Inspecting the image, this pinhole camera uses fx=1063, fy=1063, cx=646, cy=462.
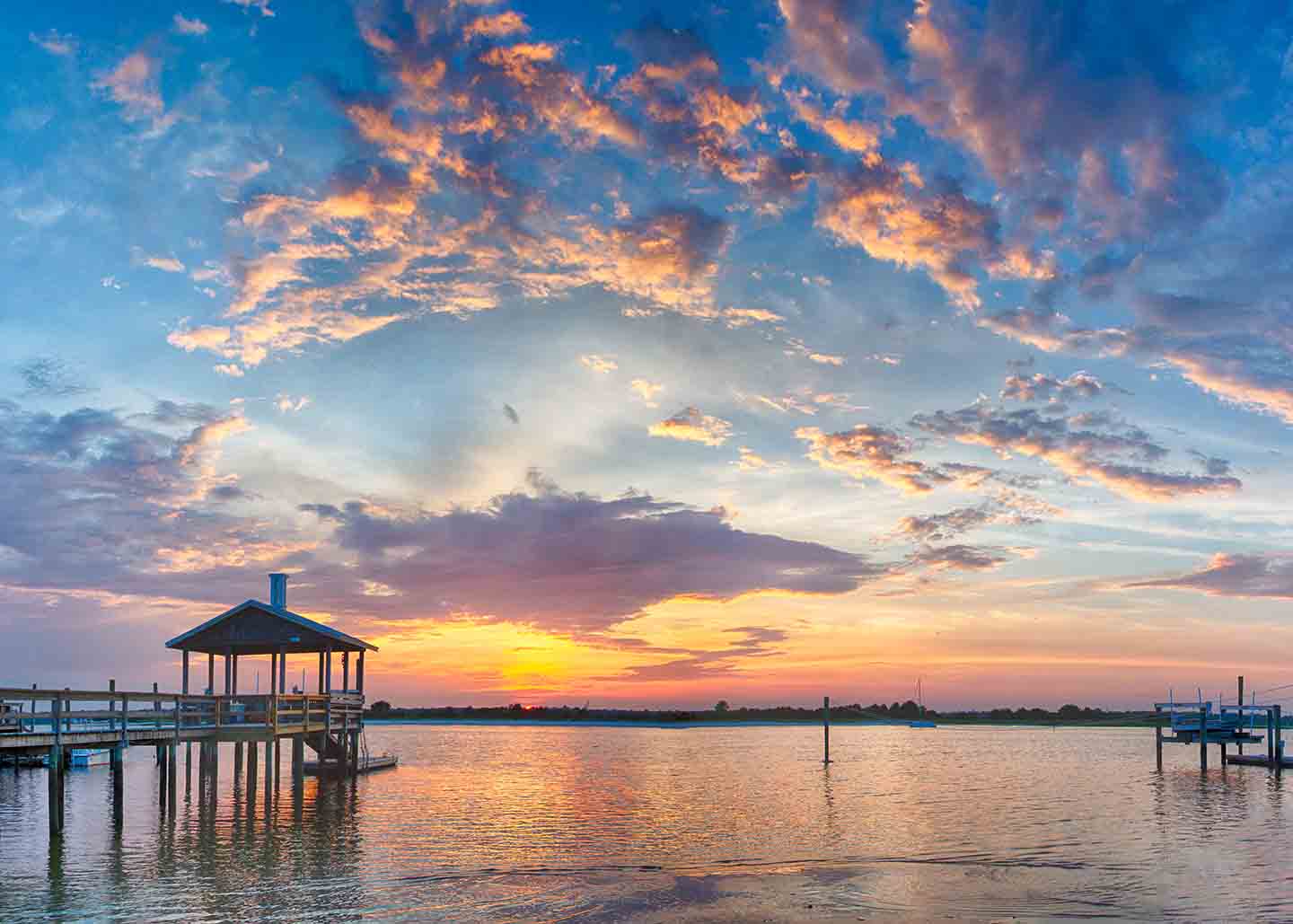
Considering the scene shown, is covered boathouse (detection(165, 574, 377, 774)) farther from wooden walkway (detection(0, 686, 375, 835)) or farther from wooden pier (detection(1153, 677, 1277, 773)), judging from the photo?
wooden pier (detection(1153, 677, 1277, 773))

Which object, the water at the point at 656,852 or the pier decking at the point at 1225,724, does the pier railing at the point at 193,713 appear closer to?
the water at the point at 656,852

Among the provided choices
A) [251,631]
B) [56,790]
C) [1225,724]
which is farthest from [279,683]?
[1225,724]

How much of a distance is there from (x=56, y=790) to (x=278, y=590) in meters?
21.6

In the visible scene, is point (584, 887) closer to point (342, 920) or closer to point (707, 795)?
point (342, 920)

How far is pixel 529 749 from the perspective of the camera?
111312 mm

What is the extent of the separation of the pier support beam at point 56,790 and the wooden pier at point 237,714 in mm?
35

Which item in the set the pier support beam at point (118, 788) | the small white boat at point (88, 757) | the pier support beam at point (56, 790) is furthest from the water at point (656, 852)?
the small white boat at point (88, 757)

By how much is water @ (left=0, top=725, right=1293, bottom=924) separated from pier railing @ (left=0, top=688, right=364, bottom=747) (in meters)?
3.13

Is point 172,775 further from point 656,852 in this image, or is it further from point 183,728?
point 656,852

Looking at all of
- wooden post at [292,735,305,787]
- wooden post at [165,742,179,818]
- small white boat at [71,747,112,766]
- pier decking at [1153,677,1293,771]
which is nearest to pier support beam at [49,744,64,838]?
wooden post at [165,742,179,818]

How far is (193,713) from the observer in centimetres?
3953

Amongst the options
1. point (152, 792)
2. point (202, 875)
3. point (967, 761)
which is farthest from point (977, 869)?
point (967, 761)

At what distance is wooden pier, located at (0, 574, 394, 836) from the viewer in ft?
112

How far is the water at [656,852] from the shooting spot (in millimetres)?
22219
